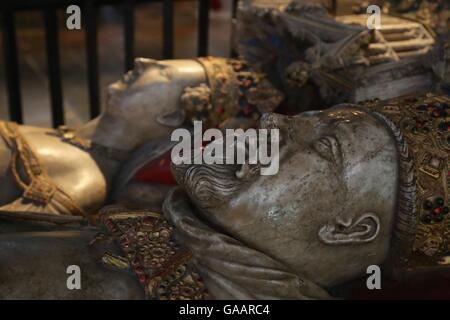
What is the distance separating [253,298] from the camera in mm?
1568

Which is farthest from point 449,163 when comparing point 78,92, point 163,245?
point 78,92

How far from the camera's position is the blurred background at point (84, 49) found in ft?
15.1

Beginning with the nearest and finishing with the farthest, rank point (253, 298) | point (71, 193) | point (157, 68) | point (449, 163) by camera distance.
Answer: point (253, 298) < point (449, 163) < point (71, 193) < point (157, 68)

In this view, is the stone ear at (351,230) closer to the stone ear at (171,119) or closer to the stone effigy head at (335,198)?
the stone effigy head at (335,198)

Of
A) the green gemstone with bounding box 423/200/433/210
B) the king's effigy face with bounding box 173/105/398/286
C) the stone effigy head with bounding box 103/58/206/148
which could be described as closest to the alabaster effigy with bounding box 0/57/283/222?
the stone effigy head with bounding box 103/58/206/148

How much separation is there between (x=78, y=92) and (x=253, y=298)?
4.03 metres

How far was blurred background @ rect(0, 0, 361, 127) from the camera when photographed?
4609mm

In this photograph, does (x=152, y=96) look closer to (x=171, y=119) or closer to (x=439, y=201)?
(x=171, y=119)

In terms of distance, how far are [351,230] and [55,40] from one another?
7.92 feet

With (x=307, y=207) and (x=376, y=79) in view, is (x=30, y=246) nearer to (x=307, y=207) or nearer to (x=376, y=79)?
(x=307, y=207)

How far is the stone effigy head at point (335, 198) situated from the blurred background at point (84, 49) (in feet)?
6.56

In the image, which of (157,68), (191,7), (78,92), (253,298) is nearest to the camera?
(253,298)

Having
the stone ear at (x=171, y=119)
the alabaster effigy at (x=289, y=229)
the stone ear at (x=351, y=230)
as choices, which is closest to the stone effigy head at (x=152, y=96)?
the stone ear at (x=171, y=119)

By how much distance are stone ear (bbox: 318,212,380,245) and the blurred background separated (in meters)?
2.10
